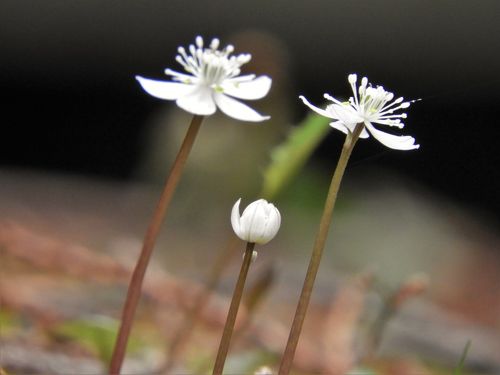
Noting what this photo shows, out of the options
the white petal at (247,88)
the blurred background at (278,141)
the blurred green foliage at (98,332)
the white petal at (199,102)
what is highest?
the blurred background at (278,141)

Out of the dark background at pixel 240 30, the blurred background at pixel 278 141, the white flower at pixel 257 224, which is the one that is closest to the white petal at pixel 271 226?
the white flower at pixel 257 224

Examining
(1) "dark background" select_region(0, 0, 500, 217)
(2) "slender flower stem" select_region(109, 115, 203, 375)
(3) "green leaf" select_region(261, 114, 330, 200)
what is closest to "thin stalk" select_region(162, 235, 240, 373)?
A: (3) "green leaf" select_region(261, 114, 330, 200)

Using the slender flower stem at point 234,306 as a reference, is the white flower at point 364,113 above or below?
above

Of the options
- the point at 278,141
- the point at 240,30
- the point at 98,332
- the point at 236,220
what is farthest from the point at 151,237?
the point at 240,30

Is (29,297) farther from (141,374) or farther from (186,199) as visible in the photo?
(186,199)

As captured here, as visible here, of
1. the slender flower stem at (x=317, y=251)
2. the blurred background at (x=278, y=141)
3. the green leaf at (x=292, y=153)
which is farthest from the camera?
the blurred background at (x=278, y=141)

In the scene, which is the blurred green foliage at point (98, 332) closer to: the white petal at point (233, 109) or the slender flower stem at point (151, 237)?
the slender flower stem at point (151, 237)

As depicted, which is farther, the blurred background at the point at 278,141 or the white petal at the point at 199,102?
the blurred background at the point at 278,141
